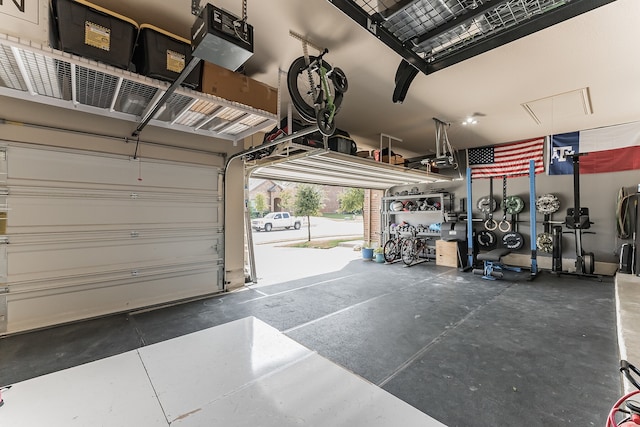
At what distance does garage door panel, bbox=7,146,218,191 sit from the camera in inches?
129

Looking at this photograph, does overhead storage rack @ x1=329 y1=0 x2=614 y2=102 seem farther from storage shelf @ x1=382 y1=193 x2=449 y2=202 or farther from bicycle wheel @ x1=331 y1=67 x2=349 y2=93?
storage shelf @ x1=382 y1=193 x2=449 y2=202

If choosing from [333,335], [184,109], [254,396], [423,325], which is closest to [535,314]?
[423,325]

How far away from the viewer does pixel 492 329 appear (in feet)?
11.0

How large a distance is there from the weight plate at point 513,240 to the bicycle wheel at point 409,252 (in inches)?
90.5

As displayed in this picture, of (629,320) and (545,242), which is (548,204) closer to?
(545,242)

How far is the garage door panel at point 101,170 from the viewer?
329 centimetres

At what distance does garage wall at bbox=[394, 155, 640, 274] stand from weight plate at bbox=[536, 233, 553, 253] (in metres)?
0.30

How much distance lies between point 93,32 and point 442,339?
4.53m

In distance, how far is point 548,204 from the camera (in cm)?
662

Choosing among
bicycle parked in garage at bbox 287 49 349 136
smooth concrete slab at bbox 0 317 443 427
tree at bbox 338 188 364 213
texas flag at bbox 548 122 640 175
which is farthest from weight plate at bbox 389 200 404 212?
smooth concrete slab at bbox 0 317 443 427

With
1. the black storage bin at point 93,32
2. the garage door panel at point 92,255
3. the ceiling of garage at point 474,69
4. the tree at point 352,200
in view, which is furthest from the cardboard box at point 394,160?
the tree at point 352,200

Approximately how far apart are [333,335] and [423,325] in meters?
1.20

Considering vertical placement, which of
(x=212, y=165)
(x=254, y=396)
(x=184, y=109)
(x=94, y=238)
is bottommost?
(x=254, y=396)

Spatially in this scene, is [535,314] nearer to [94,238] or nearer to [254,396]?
[254,396]
